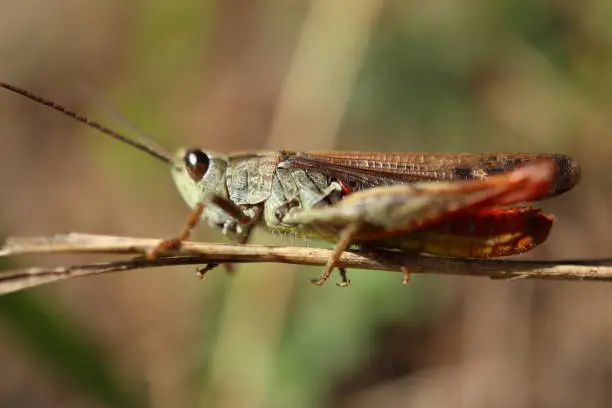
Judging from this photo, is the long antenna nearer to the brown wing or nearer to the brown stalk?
the brown stalk

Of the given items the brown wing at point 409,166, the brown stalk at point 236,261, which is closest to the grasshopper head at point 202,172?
the brown wing at point 409,166

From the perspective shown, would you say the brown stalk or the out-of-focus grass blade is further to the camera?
the out-of-focus grass blade

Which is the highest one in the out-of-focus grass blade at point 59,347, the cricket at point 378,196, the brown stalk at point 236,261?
the cricket at point 378,196

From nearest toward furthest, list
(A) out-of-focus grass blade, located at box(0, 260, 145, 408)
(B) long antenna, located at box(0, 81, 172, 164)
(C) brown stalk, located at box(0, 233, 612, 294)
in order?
(C) brown stalk, located at box(0, 233, 612, 294) → (B) long antenna, located at box(0, 81, 172, 164) → (A) out-of-focus grass blade, located at box(0, 260, 145, 408)

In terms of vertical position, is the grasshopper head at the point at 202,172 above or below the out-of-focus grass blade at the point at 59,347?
above

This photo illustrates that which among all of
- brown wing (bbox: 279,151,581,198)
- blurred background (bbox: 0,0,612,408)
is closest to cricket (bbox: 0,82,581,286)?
brown wing (bbox: 279,151,581,198)

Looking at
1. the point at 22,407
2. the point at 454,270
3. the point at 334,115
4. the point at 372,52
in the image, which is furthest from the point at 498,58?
the point at 22,407

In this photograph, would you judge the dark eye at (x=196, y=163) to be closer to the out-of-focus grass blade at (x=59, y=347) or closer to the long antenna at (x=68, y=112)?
the long antenna at (x=68, y=112)
